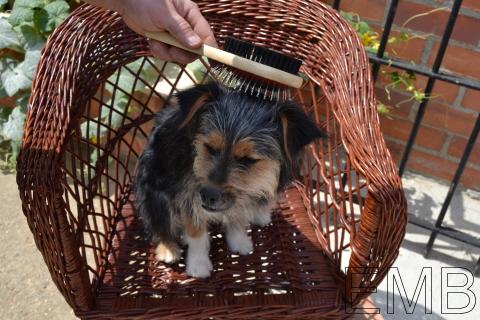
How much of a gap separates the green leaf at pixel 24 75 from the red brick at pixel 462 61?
2.31m

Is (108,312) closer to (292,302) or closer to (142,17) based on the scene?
(292,302)

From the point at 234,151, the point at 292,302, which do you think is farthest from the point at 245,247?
the point at 234,151

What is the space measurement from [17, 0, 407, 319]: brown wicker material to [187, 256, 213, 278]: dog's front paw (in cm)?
3

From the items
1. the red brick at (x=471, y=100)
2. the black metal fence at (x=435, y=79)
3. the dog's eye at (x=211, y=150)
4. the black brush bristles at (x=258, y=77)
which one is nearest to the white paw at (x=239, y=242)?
the dog's eye at (x=211, y=150)

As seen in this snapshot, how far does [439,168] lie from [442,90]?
1.82 ft

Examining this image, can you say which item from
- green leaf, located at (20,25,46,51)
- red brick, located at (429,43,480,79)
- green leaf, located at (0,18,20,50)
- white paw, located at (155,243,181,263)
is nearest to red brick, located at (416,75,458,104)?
red brick, located at (429,43,480,79)

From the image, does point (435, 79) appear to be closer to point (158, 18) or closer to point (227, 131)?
point (227, 131)

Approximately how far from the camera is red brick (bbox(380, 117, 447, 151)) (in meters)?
2.94

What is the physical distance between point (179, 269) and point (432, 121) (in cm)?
195

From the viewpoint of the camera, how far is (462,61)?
2615 mm

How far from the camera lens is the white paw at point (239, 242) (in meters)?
1.84

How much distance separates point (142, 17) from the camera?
1.52 m

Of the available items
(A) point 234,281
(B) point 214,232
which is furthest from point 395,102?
(A) point 234,281

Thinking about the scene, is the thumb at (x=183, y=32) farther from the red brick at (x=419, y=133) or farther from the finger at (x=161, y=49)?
the red brick at (x=419, y=133)
